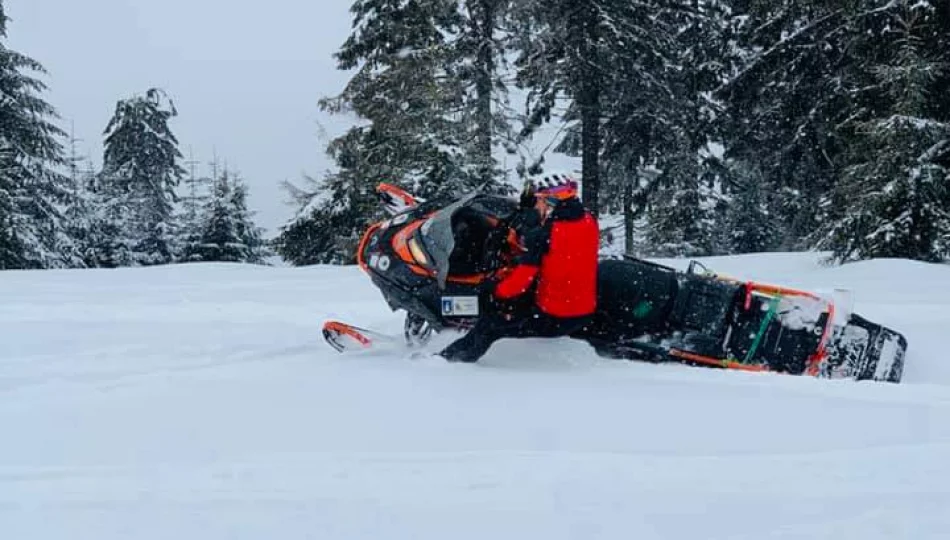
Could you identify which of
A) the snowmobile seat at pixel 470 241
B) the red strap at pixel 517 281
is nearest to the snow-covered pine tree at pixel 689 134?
the snowmobile seat at pixel 470 241

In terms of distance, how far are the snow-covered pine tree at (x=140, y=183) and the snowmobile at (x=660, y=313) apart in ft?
88.0

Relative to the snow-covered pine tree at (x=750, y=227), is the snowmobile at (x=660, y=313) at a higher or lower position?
lower

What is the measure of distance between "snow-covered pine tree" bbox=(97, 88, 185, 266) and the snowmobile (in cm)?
2682

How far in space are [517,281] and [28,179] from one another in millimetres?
22506

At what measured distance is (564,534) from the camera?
2.38 meters

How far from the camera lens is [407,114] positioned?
17.5 m

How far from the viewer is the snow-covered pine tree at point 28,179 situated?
20.0 m

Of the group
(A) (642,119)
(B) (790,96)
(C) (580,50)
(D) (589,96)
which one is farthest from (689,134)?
(C) (580,50)

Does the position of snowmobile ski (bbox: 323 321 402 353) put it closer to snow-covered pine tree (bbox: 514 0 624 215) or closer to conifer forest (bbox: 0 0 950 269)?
conifer forest (bbox: 0 0 950 269)

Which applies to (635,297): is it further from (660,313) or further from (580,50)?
(580,50)

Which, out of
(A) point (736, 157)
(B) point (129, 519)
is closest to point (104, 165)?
(A) point (736, 157)

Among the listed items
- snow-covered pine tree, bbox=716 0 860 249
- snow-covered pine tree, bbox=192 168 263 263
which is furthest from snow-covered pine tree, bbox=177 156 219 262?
snow-covered pine tree, bbox=716 0 860 249

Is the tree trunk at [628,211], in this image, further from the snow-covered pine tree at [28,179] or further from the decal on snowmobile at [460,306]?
the decal on snowmobile at [460,306]

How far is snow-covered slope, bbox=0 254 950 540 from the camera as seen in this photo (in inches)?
97.3
